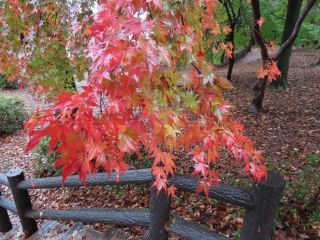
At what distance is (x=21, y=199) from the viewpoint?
3.77 meters

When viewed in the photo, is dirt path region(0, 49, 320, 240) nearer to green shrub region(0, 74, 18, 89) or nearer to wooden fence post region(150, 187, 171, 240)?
wooden fence post region(150, 187, 171, 240)

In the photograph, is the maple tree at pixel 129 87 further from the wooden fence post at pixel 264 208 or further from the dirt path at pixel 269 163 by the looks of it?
the dirt path at pixel 269 163

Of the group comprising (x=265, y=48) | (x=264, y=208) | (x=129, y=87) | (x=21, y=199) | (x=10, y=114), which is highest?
(x=129, y=87)

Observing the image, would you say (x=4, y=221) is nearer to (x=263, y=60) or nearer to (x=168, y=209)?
(x=168, y=209)

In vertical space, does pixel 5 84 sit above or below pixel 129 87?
below

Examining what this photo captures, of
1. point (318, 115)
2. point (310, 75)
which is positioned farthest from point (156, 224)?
point (310, 75)

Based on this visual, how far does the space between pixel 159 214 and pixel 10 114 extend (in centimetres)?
876

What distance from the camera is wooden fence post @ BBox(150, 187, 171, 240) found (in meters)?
2.29

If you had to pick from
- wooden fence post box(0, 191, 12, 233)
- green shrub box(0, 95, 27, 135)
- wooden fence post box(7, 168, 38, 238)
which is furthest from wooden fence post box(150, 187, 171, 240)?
green shrub box(0, 95, 27, 135)

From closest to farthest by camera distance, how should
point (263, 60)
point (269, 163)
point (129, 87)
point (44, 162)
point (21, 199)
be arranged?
point (129, 87) < point (21, 199) < point (269, 163) < point (44, 162) < point (263, 60)

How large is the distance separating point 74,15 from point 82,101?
7.63ft

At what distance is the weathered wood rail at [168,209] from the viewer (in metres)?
1.84

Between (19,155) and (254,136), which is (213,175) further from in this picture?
(19,155)

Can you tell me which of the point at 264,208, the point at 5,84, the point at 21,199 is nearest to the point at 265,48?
the point at 264,208
